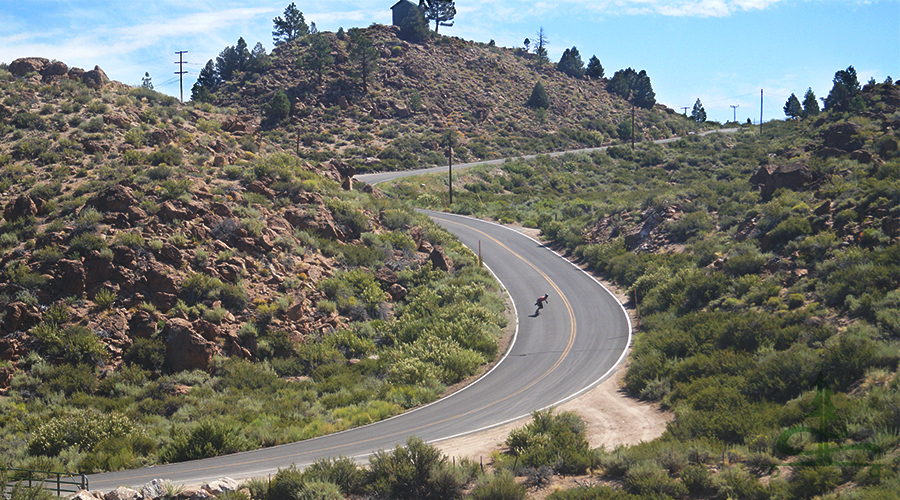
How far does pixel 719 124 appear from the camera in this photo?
439 ft

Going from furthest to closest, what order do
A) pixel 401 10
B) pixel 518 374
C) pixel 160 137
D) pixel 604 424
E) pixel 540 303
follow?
pixel 401 10
pixel 160 137
pixel 540 303
pixel 518 374
pixel 604 424

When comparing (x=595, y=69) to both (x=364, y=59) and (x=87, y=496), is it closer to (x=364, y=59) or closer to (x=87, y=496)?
(x=364, y=59)

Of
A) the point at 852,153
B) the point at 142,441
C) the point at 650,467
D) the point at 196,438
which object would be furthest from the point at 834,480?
the point at 852,153

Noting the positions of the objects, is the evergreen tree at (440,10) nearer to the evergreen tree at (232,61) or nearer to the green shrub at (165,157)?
the evergreen tree at (232,61)

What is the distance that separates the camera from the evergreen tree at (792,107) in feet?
390

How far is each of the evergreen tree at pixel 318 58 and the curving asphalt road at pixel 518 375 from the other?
5521 centimetres

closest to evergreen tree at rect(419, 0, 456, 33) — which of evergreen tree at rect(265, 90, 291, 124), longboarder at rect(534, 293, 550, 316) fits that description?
evergreen tree at rect(265, 90, 291, 124)

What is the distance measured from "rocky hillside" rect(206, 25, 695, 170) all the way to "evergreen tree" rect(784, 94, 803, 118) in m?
19.4

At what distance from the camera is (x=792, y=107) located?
121m

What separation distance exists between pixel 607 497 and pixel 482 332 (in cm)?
1846

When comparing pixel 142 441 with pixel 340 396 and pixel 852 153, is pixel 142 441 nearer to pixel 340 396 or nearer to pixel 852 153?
pixel 340 396

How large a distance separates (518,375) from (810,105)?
111m

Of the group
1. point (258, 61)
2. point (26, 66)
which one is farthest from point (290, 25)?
point (26, 66)

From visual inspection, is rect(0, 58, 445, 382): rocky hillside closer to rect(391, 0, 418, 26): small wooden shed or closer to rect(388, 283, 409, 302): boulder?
rect(388, 283, 409, 302): boulder
